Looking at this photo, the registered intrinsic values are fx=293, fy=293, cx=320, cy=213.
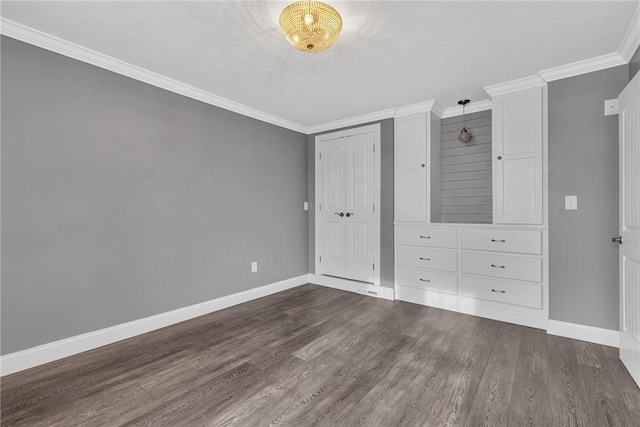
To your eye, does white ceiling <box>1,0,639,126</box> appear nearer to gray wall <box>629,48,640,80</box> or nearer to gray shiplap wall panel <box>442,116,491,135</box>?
gray wall <box>629,48,640,80</box>

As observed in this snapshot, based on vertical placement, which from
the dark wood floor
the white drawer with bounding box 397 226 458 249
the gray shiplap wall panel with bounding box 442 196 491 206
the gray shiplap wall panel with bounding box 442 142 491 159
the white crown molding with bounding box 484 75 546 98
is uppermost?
the white crown molding with bounding box 484 75 546 98

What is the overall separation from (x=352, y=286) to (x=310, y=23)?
326cm

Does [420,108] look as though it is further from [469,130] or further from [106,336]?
[106,336]

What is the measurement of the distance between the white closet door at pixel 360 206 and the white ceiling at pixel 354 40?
102 cm

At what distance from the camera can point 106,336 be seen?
98.7 inches

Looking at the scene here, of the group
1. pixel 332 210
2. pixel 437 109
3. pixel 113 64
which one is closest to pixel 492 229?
pixel 437 109

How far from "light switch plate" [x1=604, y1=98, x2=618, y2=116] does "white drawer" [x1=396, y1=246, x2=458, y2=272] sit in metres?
1.82

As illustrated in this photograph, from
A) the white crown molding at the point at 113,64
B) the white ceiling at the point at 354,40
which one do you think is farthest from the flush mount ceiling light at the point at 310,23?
the white crown molding at the point at 113,64

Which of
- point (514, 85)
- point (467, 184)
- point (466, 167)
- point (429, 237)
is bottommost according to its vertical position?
point (429, 237)

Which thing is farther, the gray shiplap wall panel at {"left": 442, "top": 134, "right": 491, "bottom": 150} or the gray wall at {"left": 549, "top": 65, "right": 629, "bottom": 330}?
the gray shiplap wall panel at {"left": 442, "top": 134, "right": 491, "bottom": 150}

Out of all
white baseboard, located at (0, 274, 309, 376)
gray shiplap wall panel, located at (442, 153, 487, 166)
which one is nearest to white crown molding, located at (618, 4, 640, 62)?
gray shiplap wall panel, located at (442, 153, 487, 166)

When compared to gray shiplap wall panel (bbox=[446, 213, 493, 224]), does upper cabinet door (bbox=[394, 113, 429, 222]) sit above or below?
above

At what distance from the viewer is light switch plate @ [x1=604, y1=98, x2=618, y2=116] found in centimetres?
248

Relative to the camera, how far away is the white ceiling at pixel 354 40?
74.2 inches
